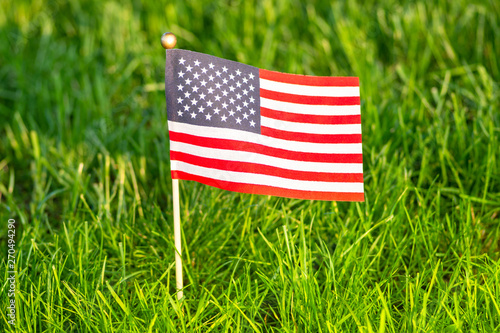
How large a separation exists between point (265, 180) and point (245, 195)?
580 mm

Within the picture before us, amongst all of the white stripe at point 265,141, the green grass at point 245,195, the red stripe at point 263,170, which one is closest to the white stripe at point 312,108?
the white stripe at point 265,141

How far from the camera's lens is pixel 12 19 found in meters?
5.03

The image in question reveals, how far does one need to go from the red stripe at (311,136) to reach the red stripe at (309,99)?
14cm

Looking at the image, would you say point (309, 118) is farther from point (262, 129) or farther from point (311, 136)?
point (262, 129)

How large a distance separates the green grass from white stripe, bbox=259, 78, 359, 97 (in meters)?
0.57

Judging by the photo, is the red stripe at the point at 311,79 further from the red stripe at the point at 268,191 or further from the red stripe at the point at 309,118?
the red stripe at the point at 268,191

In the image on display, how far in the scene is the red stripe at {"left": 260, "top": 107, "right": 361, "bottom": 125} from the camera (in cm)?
234

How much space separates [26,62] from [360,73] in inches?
105

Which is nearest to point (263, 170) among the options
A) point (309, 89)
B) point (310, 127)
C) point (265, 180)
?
point (265, 180)

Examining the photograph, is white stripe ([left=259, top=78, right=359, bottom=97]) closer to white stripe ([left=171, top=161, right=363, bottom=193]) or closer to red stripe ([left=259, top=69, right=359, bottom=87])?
red stripe ([left=259, top=69, right=359, bottom=87])

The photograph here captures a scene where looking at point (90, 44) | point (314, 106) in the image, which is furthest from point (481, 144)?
point (90, 44)

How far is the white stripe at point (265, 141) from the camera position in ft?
7.37

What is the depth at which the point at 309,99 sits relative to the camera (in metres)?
2.37

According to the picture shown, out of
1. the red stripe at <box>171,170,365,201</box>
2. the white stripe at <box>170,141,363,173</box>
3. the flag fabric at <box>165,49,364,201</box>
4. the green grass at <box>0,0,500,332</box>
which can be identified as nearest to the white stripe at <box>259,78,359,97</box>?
the flag fabric at <box>165,49,364,201</box>
